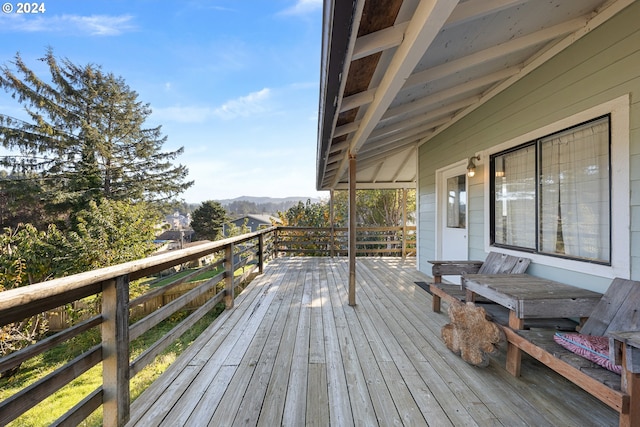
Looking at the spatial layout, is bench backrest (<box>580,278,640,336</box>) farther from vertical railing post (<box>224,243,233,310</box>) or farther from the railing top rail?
vertical railing post (<box>224,243,233,310</box>)

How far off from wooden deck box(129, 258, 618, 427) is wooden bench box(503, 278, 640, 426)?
0.26m

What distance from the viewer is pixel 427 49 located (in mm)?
1809

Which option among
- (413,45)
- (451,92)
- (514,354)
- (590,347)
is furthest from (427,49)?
(514,354)

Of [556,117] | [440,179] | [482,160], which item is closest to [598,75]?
[556,117]

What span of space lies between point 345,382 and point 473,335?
1014 millimetres

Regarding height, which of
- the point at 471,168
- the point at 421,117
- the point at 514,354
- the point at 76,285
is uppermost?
the point at 421,117

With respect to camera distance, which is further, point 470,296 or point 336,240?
point 336,240

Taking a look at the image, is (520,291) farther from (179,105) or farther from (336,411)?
(179,105)

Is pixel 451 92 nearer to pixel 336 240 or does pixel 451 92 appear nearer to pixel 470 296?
pixel 470 296

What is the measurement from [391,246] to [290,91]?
8.97m

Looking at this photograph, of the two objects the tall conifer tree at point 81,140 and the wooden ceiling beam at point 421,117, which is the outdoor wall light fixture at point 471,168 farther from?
the tall conifer tree at point 81,140

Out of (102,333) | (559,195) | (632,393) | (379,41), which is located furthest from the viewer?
(559,195)

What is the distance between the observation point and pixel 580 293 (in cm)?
193

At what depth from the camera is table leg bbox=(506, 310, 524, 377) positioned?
1.85 m
